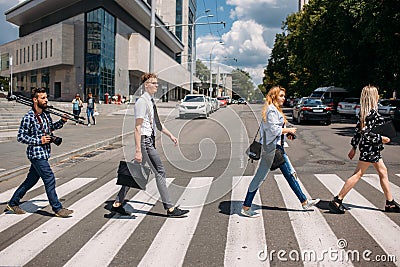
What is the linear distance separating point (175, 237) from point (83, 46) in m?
48.4

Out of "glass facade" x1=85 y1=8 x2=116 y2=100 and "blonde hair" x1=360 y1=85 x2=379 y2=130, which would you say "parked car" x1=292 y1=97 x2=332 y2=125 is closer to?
"blonde hair" x1=360 y1=85 x2=379 y2=130

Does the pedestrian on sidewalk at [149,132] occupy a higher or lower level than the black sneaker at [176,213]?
higher

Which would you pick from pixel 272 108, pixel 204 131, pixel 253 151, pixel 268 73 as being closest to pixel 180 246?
pixel 253 151

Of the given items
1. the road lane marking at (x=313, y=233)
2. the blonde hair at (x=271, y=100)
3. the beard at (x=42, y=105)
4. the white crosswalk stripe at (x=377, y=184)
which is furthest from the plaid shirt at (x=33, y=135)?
the white crosswalk stripe at (x=377, y=184)

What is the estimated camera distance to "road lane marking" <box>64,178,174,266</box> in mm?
4336

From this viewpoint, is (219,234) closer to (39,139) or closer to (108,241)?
(108,241)

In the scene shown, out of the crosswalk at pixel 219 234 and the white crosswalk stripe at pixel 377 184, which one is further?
the white crosswalk stripe at pixel 377 184

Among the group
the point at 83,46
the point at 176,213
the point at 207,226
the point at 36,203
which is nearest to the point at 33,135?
the point at 36,203

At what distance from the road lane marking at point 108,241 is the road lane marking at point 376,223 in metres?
3.03

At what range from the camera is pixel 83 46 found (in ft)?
164

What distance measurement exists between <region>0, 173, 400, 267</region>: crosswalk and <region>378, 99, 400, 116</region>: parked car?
18763 mm

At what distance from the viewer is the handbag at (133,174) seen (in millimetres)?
5695

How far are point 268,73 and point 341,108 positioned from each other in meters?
46.0

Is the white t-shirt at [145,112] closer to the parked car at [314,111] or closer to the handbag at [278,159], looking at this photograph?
the handbag at [278,159]
